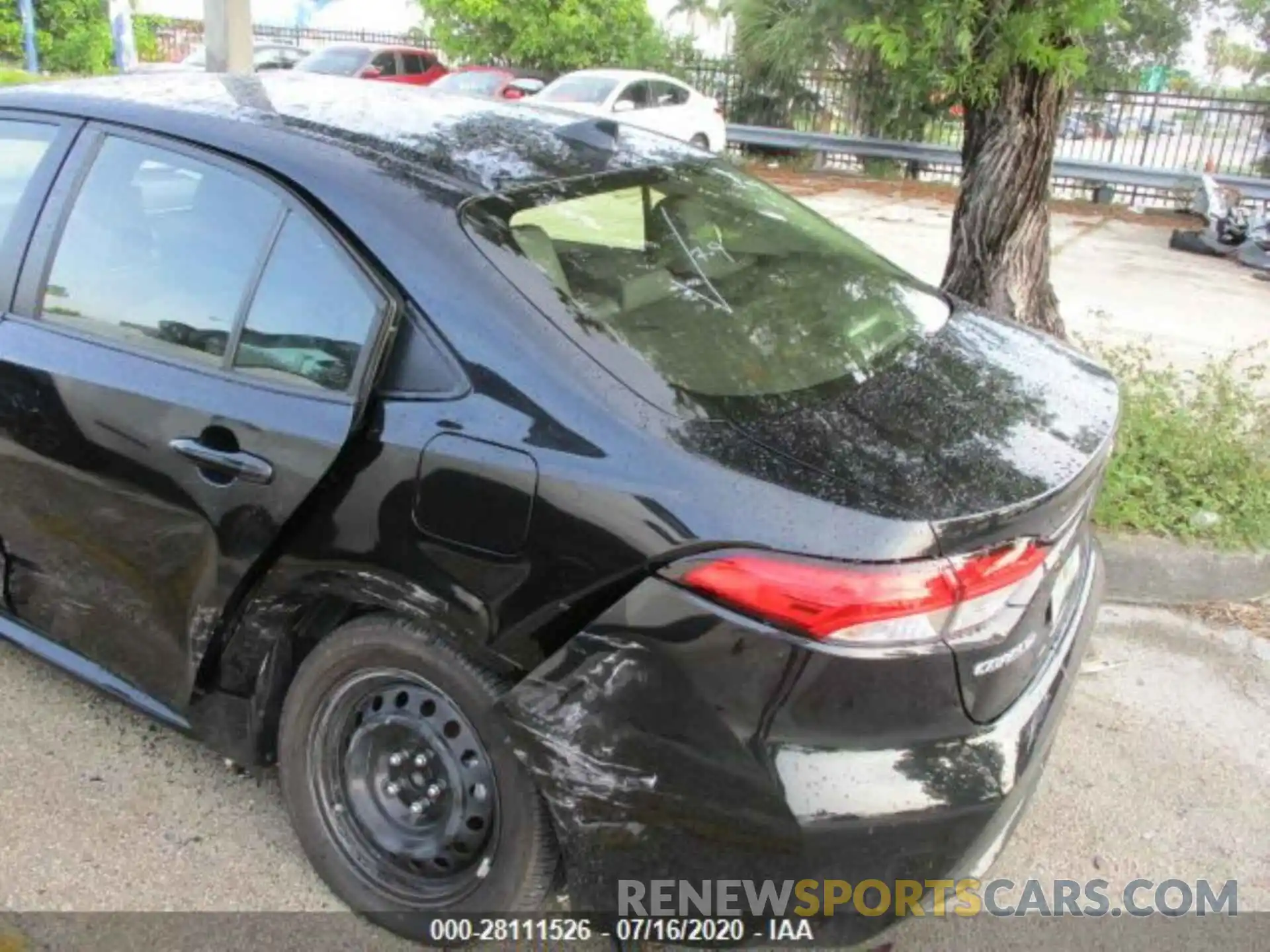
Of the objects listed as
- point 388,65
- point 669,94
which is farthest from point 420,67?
point 669,94

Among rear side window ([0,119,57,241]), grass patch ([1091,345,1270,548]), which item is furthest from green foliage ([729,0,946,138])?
rear side window ([0,119,57,241])

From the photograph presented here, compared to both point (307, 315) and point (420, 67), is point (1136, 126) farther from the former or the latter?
point (307, 315)

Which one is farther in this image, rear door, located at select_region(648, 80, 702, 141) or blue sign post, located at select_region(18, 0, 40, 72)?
blue sign post, located at select_region(18, 0, 40, 72)

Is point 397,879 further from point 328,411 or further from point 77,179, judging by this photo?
point 77,179

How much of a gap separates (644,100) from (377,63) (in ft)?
20.3

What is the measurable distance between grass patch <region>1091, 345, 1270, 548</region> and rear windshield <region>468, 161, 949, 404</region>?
1.72 m

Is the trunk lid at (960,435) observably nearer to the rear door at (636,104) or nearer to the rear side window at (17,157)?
the rear side window at (17,157)

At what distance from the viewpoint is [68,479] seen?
8.66ft

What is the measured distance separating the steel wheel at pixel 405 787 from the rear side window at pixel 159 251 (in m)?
0.84

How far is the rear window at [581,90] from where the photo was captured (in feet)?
52.3

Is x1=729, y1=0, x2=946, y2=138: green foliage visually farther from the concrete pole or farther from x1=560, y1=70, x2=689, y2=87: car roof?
the concrete pole

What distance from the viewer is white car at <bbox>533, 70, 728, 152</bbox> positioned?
629 inches

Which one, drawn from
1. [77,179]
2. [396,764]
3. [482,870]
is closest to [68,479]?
[77,179]

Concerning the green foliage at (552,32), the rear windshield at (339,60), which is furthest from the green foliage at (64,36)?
the green foliage at (552,32)
